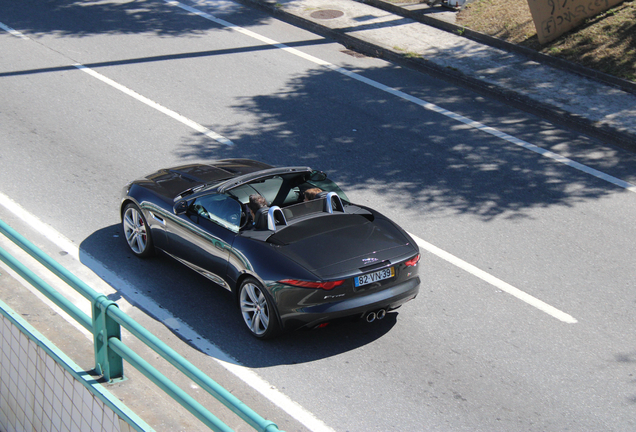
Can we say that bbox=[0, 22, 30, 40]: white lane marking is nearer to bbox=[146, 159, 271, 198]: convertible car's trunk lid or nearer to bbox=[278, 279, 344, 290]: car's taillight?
→ bbox=[146, 159, 271, 198]: convertible car's trunk lid

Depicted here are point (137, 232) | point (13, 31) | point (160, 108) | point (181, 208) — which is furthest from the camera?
point (13, 31)

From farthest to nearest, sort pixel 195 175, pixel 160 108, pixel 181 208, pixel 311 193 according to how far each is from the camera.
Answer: pixel 160 108
pixel 195 175
pixel 181 208
pixel 311 193

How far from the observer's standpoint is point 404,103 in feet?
41.1

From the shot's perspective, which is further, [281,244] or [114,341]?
[281,244]

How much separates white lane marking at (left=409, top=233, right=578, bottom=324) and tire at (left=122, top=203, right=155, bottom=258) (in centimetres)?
321

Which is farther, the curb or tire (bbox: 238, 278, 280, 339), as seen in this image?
the curb

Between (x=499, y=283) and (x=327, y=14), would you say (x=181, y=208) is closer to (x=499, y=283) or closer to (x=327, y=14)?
(x=499, y=283)

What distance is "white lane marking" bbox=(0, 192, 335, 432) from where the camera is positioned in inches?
224

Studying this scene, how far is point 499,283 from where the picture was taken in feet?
25.2

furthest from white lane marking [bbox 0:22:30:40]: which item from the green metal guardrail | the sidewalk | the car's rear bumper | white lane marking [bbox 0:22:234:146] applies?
the car's rear bumper

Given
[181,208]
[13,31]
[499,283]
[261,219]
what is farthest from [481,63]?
[13,31]

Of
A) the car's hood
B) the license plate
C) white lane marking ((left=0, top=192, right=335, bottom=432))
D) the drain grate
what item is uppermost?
the drain grate

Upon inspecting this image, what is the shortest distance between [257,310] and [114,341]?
2330 millimetres

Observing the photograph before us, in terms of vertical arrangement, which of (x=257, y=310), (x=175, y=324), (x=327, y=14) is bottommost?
(x=175, y=324)
